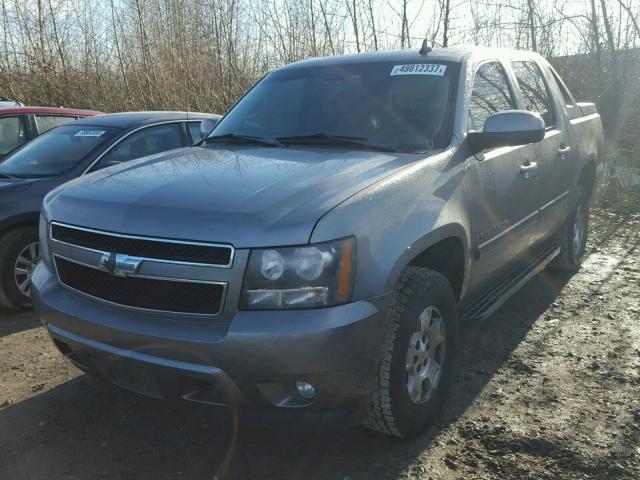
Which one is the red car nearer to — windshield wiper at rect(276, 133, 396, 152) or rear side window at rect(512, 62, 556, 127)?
windshield wiper at rect(276, 133, 396, 152)

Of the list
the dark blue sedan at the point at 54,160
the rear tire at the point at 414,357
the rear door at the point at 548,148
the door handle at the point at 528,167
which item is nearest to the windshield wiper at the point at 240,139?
the dark blue sedan at the point at 54,160

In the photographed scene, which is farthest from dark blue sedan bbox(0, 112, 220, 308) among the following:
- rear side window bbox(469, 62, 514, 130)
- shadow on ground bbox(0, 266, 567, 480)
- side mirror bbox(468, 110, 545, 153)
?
side mirror bbox(468, 110, 545, 153)

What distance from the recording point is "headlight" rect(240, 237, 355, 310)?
2.21 metres

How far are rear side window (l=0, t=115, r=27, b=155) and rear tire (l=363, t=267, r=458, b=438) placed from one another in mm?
5226

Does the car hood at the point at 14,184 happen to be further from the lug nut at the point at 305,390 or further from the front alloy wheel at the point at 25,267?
the lug nut at the point at 305,390

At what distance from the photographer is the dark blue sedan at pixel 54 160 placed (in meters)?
4.57

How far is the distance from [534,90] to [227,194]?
2.87 m

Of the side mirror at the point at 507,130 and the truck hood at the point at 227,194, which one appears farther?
the side mirror at the point at 507,130

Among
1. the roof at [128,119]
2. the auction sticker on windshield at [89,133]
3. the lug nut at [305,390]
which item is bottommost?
the lug nut at [305,390]

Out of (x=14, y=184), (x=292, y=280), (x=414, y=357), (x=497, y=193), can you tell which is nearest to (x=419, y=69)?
(x=497, y=193)

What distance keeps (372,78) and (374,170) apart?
106 cm

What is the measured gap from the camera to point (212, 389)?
2289 millimetres

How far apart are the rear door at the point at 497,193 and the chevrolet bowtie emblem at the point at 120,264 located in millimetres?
1668

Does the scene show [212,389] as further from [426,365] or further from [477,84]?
[477,84]
